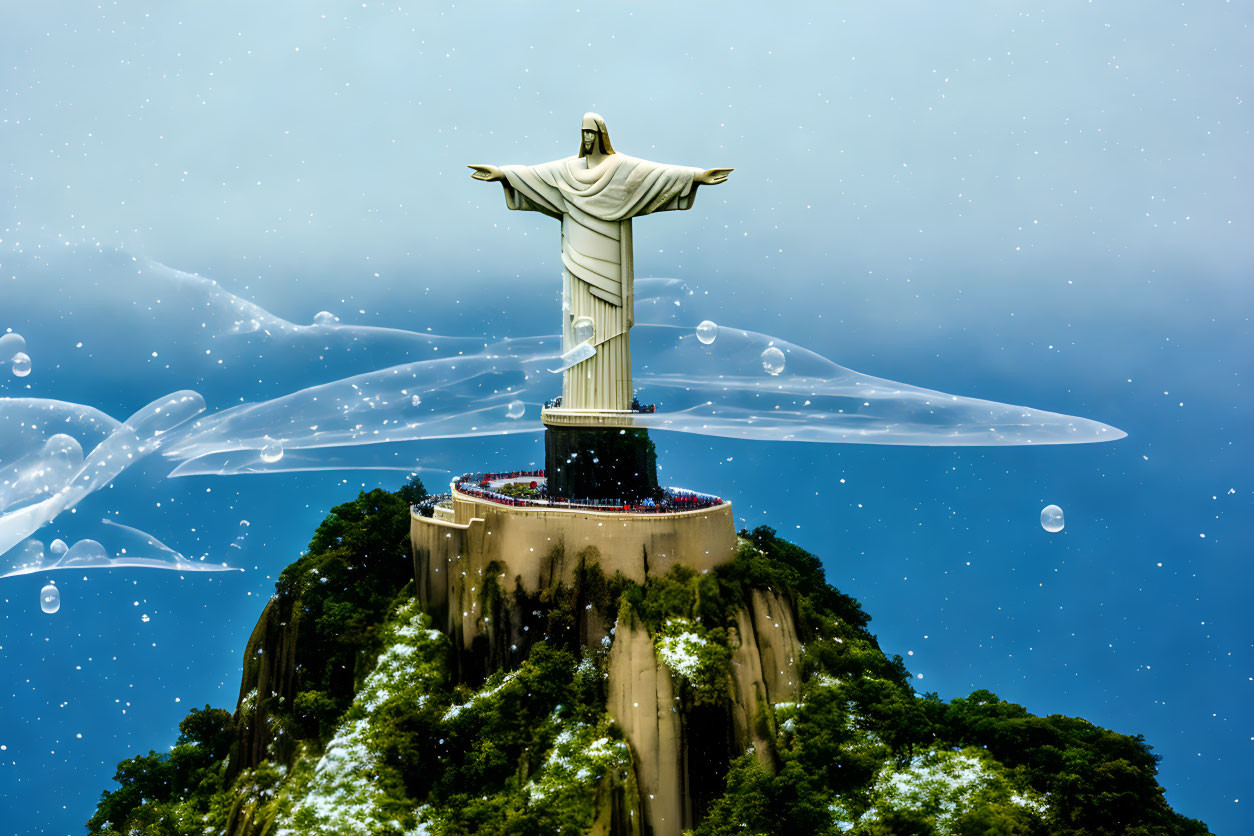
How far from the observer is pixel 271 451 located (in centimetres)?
2350

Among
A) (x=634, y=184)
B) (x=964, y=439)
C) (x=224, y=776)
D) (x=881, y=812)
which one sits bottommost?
(x=224, y=776)

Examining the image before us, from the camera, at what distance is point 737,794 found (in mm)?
22531

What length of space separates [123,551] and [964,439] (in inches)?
799

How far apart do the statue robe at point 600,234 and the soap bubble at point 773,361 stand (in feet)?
16.5

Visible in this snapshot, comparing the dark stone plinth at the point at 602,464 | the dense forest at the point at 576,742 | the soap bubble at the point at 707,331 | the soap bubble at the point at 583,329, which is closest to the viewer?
the dense forest at the point at 576,742

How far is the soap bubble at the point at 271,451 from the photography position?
23359 mm

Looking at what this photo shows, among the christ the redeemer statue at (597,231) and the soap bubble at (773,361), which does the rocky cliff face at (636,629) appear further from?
the soap bubble at (773,361)

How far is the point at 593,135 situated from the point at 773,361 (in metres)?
8.44

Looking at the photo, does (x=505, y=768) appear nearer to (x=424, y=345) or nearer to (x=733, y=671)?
(x=733, y=671)

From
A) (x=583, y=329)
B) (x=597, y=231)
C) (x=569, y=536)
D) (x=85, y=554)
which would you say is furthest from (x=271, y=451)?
(x=597, y=231)

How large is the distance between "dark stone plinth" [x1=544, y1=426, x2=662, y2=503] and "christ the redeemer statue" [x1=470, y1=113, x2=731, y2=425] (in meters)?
0.62

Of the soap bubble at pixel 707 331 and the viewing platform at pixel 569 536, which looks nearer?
the soap bubble at pixel 707 331

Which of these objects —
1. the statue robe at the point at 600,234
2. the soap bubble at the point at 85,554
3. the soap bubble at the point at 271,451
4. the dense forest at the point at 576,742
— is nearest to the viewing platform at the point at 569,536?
the dense forest at the point at 576,742

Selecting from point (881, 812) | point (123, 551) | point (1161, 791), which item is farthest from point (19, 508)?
point (1161, 791)
